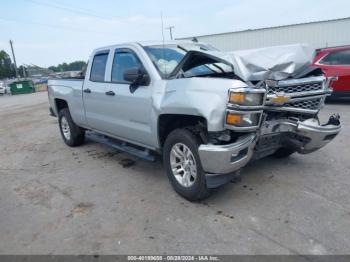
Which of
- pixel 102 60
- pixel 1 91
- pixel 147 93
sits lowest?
pixel 1 91

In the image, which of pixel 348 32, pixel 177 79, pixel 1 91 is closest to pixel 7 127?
pixel 177 79

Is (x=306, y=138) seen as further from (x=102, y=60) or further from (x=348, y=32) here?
(x=348, y=32)

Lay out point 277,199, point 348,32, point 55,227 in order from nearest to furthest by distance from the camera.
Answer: point 55,227
point 277,199
point 348,32

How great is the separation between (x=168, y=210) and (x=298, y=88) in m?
2.05

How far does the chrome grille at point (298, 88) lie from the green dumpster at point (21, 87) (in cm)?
3358

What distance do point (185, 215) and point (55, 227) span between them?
1.43 m

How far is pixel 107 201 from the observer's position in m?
4.04

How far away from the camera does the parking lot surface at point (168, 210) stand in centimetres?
300

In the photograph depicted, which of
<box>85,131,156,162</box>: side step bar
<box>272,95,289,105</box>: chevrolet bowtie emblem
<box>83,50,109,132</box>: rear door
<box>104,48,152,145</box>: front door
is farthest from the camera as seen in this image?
<box>83,50,109,132</box>: rear door

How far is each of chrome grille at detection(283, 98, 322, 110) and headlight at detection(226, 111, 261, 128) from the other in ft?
1.87

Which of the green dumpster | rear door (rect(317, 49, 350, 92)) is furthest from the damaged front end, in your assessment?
the green dumpster

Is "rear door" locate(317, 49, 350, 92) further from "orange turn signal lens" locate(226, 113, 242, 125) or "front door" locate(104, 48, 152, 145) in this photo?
"orange turn signal lens" locate(226, 113, 242, 125)

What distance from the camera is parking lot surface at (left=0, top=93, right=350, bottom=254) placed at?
2998 millimetres

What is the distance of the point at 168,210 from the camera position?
3.66 m
